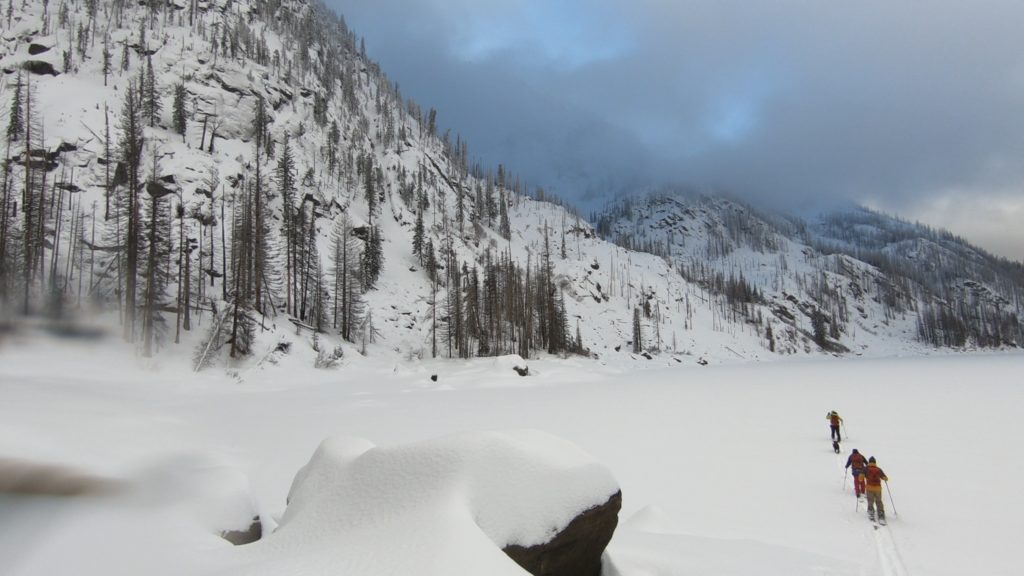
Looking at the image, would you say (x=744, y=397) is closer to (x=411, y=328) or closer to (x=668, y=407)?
(x=668, y=407)

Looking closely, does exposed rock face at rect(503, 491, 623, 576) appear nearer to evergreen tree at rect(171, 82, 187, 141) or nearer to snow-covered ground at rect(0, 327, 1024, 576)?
snow-covered ground at rect(0, 327, 1024, 576)

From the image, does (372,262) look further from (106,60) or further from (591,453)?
(591,453)

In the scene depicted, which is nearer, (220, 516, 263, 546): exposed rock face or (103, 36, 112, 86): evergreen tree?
(220, 516, 263, 546): exposed rock face

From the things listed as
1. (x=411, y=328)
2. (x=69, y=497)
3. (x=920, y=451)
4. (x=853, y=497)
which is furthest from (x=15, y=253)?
(x=411, y=328)

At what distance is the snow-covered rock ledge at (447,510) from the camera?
3.44 metres

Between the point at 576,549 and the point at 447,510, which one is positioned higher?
the point at 447,510

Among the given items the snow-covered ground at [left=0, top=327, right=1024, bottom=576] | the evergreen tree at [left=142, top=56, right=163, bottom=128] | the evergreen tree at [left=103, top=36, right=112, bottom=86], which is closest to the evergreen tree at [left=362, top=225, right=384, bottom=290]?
the evergreen tree at [left=142, top=56, right=163, bottom=128]

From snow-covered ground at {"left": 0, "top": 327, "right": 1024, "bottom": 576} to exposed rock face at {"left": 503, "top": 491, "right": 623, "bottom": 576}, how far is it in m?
0.68

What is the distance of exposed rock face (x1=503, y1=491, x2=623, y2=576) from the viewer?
197 inches

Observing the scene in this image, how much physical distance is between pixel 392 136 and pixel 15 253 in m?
127

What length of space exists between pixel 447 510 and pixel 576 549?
7.57ft

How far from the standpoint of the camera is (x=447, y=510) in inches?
165

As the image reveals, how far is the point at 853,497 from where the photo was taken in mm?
11414

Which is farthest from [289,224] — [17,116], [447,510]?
[447,510]
